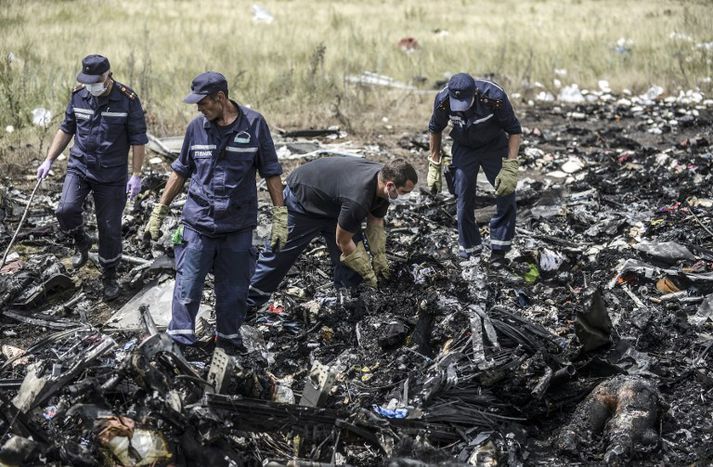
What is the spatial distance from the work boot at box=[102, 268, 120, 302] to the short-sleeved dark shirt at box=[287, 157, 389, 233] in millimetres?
1777

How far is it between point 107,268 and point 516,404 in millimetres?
3474

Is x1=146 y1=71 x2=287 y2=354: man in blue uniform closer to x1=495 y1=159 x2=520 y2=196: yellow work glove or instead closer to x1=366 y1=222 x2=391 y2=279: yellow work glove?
x1=366 y1=222 x2=391 y2=279: yellow work glove

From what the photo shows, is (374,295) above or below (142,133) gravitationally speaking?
below

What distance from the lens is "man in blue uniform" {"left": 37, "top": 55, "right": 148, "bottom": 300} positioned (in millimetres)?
5742

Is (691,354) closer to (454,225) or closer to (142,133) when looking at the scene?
(454,225)

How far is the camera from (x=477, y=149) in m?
6.42

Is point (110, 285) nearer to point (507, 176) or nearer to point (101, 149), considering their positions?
point (101, 149)

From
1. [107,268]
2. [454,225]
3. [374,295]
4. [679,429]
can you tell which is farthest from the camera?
[454,225]

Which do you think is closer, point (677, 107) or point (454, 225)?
point (454, 225)

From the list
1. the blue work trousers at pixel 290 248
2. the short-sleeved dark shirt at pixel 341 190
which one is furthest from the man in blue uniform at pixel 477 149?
the blue work trousers at pixel 290 248

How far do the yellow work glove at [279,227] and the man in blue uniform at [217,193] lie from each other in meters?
0.19

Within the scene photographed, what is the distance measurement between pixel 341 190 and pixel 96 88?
78.2 inches

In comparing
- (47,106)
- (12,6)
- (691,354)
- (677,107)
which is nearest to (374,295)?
(691,354)

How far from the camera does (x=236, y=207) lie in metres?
4.64
